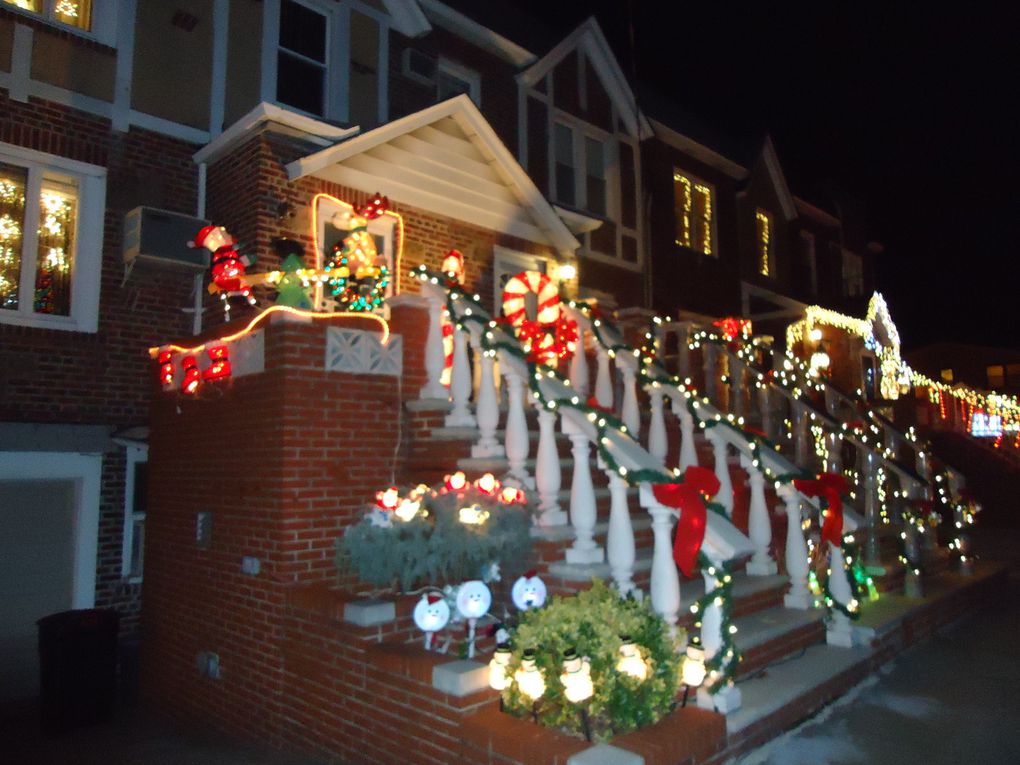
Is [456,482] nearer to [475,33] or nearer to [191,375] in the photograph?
[191,375]

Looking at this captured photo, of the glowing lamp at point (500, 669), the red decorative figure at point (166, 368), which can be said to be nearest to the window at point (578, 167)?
the red decorative figure at point (166, 368)

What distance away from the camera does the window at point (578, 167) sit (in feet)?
42.9

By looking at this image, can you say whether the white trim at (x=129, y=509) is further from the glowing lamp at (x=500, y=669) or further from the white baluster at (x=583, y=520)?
the glowing lamp at (x=500, y=669)

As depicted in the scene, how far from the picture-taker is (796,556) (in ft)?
19.4

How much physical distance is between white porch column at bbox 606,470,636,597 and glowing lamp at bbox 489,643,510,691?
1043mm

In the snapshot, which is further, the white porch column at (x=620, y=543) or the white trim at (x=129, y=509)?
the white trim at (x=129, y=509)

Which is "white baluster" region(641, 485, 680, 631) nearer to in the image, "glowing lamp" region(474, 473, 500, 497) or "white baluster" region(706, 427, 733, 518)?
"glowing lamp" region(474, 473, 500, 497)

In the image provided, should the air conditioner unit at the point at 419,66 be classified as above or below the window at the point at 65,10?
above

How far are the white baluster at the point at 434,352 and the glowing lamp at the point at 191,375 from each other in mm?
1950

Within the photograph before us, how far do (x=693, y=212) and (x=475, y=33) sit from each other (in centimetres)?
671

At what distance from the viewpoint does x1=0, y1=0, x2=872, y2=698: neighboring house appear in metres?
7.16

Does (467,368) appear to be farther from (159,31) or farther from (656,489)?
(159,31)

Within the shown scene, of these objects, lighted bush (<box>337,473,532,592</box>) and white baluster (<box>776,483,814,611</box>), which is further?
white baluster (<box>776,483,814,611</box>)

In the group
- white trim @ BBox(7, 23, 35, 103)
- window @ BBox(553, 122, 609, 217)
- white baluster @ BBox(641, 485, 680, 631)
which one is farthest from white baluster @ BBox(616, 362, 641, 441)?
white trim @ BBox(7, 23, 35, 103)
